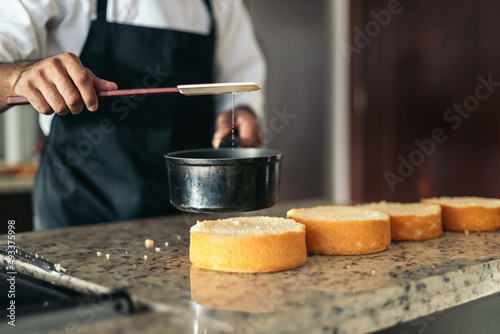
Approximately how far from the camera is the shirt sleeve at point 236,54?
6.13 ft

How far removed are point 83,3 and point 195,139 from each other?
0.55m

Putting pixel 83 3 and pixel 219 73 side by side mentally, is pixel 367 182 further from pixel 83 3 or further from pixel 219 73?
pixel 83 3

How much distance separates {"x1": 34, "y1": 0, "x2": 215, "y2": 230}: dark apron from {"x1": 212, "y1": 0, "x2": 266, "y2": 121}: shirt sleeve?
0.23 metres

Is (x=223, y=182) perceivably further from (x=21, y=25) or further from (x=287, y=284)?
(x=21, y=25)

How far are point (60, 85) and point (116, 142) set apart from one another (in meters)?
0.61

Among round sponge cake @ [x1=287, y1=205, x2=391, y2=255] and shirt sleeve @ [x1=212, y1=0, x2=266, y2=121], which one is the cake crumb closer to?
round sponge cake @ [x1=287, y1=205, x2=391, y2=255]

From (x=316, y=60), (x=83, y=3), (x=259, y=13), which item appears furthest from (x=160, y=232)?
(x=316, y=60)

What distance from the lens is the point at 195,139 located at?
1.79 metres

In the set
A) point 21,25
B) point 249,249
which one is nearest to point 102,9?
point 21,25

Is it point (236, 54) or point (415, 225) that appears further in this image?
point (236, 54)

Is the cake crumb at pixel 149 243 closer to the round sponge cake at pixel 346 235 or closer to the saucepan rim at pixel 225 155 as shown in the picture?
the saucepan rim at pixel 225 155

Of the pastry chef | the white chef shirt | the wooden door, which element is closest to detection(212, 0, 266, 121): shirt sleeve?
the white chef shirt

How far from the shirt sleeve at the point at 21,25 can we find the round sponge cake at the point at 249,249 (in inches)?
32.0

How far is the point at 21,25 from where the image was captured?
1429 mm
